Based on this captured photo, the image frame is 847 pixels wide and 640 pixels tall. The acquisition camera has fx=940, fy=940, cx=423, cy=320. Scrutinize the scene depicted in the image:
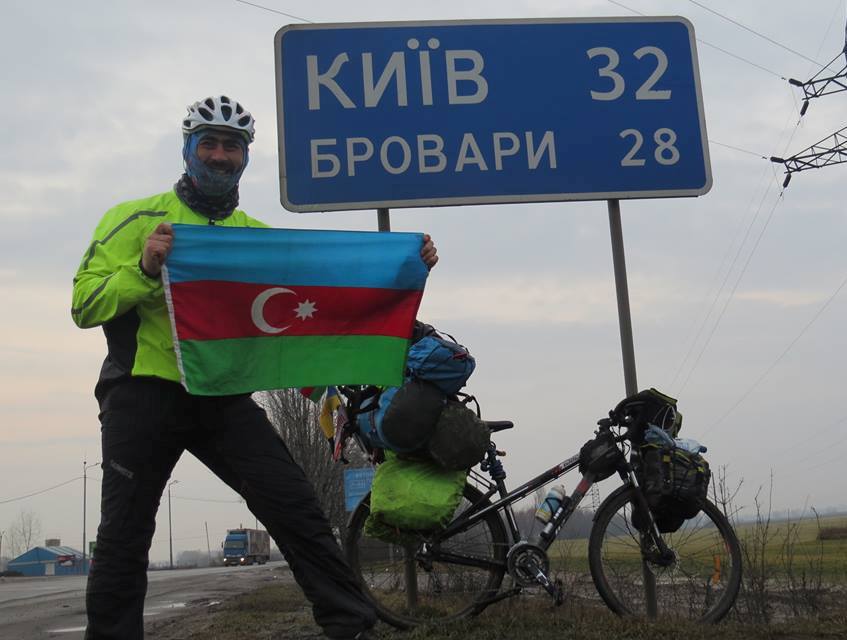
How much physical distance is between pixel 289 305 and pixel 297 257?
0.21 m

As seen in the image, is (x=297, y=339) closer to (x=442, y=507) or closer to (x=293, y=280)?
(x=293, y=280)

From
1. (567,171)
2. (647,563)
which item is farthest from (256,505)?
(567,171)

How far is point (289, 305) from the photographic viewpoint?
155 inches

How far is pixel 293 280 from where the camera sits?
3.97 meters

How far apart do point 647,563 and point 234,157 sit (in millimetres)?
3033

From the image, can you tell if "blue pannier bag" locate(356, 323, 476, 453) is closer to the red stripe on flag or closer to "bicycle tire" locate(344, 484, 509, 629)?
the red stripe on flag

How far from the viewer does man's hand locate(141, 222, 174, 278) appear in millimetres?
3402

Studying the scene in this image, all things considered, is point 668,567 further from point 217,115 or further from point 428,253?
point 217,115

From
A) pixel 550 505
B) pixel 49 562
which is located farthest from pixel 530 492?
pixel 49 562

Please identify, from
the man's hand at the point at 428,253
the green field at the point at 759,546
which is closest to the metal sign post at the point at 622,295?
→ the green field at the point at 759,546

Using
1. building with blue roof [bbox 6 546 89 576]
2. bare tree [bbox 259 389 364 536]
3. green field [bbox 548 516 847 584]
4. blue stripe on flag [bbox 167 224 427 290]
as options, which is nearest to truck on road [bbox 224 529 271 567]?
building with blue roof [bbox 6 546 89 576]

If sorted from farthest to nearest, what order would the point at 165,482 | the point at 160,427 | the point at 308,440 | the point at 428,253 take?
the point at 308,440, the point at 428,253, the point at 165,482, the point at 160,427

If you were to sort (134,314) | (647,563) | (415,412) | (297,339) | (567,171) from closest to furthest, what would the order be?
(134,314)
(297,339)
(415,412)
(647,563)
(567,171)

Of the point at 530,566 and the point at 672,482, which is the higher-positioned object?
the point at 672,482
